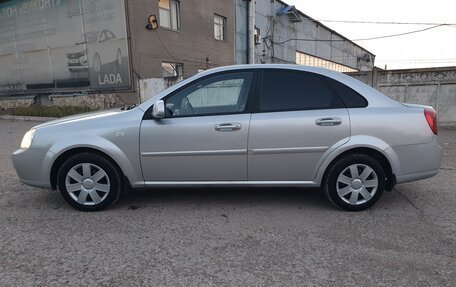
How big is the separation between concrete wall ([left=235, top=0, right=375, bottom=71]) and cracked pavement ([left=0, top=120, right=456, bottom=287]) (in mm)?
17177

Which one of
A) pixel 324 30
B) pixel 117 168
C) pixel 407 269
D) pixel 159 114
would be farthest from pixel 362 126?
pixel 324 30

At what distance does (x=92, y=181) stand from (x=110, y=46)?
1124 centimetres

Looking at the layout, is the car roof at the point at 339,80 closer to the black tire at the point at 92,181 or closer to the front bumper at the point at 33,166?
the black tire at the point at 92,181

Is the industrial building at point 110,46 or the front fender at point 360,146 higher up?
the industrial building at point 110,46

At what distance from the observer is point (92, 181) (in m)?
3.85

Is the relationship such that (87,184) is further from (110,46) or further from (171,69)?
(171,69)

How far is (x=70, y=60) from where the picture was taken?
14.8m

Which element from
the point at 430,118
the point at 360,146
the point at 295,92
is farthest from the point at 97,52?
the point at 430,118

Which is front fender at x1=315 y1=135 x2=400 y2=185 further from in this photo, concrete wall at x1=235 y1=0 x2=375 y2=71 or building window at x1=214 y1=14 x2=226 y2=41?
concrete wall at x1=235 y1=0 x2=375 y2=71

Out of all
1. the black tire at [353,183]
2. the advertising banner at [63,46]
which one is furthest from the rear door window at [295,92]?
the advertising banner at [63,46]

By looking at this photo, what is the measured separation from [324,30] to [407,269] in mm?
31868

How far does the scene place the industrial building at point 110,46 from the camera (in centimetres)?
1353

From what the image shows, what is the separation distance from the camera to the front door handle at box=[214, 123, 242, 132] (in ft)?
12.1

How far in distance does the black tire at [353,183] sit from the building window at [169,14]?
43.0ft
